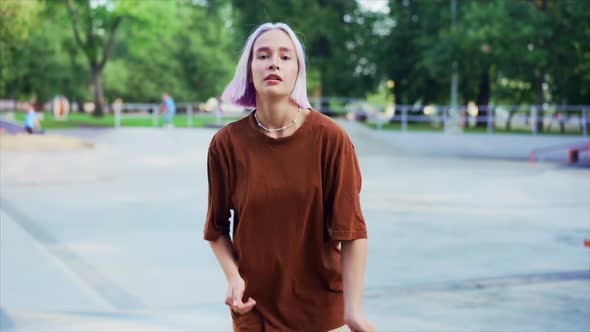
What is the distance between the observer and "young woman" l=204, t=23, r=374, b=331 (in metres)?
2.58

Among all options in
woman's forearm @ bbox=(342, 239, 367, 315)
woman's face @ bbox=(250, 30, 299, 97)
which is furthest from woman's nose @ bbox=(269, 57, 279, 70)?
woman's forearm @ bbox=(342, 239, 367, 315)

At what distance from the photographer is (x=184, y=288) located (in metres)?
7.68

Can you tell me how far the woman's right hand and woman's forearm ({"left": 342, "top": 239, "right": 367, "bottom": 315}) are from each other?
28 centimetres

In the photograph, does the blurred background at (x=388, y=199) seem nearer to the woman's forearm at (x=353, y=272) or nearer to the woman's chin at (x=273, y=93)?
the woman's chin at (x=273, y=93)

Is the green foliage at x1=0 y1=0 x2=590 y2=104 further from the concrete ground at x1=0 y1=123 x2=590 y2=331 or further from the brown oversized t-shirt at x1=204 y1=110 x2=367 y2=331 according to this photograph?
the brown oversized t-shirt at x1=204 y1=110 x2=367 y2=331

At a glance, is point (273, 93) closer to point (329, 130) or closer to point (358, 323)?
point (329, 130)

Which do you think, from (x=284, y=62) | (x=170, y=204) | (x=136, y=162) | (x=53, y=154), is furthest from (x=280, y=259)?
(x=136, y=162)

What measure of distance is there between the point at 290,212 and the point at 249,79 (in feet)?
1.40

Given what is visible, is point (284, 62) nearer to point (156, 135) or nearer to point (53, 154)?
point (53, 154)

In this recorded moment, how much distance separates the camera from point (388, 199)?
14.9 meters

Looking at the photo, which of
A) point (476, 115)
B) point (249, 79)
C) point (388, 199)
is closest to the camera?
point (249, 79)

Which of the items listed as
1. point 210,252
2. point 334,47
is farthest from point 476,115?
point 210,252

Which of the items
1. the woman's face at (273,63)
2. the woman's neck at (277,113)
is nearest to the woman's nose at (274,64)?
the woman's face at (273,63)

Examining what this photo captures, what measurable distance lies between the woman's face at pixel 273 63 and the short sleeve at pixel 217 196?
0.84ft
